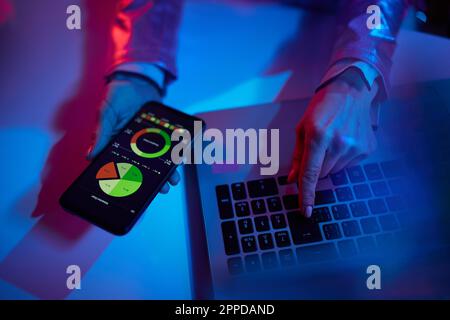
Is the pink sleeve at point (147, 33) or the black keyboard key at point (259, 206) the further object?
the pink sleeve at point (147, 33)

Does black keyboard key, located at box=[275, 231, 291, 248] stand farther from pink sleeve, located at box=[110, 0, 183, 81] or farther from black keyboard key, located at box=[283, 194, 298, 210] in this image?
pink sleeve, located at box=[110, 0, 183, 81]

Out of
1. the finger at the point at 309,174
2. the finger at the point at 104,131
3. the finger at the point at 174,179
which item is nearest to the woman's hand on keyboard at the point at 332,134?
the finger at the point at 309,174

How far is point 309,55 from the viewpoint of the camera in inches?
23.3

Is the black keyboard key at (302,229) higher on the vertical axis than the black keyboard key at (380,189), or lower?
lower

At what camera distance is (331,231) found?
1.37 feet

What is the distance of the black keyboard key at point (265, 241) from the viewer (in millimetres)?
409

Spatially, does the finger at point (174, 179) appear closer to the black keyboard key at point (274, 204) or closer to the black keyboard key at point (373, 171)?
the black keyboard key at point (274, 204)

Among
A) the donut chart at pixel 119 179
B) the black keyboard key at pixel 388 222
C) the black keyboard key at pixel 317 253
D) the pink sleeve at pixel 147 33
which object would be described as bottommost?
the black keyboard key at pixel 317 253

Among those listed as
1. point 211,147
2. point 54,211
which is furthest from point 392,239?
point 54,211

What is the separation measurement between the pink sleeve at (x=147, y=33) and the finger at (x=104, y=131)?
9 centimetres

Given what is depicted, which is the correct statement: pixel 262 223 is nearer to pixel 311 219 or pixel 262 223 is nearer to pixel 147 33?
pixel 311 219

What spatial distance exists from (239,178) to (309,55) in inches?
10.2

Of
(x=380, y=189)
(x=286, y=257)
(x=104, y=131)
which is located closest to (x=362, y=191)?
(x=380, y=189)
